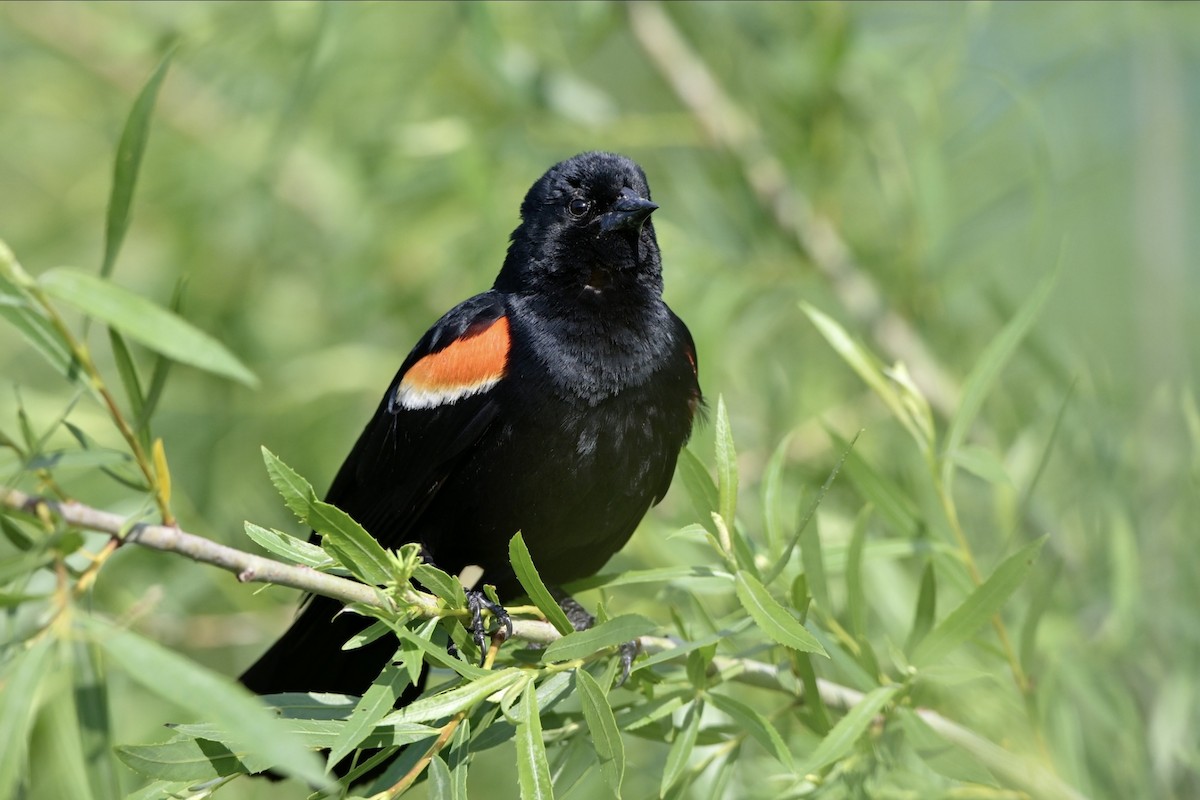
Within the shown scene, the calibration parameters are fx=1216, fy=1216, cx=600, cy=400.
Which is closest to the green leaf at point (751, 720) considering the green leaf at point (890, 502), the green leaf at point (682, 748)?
the green leaf at point (682, 748)

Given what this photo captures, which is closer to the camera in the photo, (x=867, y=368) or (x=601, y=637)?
(x=601, y=637)

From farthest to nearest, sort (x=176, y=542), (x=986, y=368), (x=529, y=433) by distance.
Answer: (x=529, y=433) < (x=986, y=368) < (x=176, y=542)

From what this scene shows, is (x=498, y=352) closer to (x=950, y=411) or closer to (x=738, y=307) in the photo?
(x=738, y=307)

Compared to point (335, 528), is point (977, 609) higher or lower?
lower

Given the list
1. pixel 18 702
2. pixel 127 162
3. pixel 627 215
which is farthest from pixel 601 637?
pixel 627 215

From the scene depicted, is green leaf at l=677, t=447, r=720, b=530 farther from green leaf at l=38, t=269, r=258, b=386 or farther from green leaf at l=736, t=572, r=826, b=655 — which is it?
green leaf at l=38, t=269, r=258, b=386

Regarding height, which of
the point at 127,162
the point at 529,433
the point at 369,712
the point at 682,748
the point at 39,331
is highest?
the point at 127,162

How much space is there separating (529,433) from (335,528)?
0.66 m

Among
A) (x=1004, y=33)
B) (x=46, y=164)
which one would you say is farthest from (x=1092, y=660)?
(x=46, y=164)

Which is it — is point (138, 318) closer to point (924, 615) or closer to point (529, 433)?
point (529, 433)

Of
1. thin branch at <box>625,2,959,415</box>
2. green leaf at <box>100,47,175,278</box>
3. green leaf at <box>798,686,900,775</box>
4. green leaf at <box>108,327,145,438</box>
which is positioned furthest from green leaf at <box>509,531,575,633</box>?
thin branch at <box>625,2,959,415</box>

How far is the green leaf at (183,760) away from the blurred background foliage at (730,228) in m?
1.03

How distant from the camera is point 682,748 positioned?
156cm

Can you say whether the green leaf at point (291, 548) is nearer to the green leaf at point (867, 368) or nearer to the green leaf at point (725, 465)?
the green leaf at point (725, 465)
